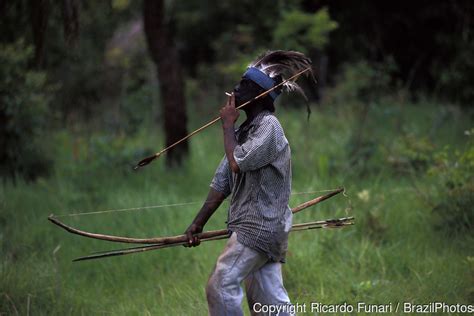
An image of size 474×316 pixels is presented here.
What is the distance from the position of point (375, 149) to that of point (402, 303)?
11.1ft

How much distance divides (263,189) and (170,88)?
17.0ft

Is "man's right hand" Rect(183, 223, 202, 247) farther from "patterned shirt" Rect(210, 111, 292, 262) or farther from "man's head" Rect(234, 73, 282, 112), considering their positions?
"man's head" Rect(234, 73, 282, 112)

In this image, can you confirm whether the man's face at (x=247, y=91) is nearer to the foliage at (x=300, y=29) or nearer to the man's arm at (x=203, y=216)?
the man's arm at (x=203, y=216)

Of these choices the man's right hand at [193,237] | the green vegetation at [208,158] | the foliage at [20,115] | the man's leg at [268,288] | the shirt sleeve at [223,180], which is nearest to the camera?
the man's leg at [268,288]

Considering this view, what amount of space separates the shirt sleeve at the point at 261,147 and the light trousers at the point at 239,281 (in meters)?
0.42

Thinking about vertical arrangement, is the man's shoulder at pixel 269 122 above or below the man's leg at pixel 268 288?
above

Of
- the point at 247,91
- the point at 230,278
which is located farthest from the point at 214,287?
the point at 247,91

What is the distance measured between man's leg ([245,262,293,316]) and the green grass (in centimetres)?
87

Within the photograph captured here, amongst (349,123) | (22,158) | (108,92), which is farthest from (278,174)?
(108,92)

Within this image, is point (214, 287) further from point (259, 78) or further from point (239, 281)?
point (259, 78)

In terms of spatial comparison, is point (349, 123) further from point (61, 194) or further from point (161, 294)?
point (161, 294)

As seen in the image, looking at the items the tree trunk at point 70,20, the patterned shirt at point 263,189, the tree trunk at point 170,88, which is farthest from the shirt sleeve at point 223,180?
the tree trunk at point 170,88

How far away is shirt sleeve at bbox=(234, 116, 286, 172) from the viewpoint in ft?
11.4

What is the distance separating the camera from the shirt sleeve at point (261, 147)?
347cm
